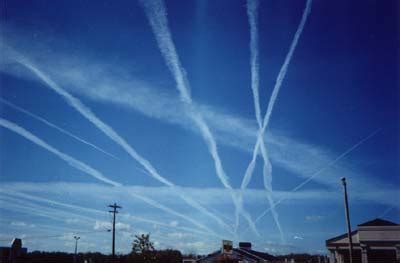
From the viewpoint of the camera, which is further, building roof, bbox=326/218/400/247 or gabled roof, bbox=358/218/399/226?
gabled roof, bbox=358/218/399/226

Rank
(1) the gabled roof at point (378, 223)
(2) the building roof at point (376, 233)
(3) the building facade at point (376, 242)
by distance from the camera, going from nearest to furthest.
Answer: (3) the building facade at point (376, 242)
(2) the building roof at point (376, 233)
(1) the gabled roof at point (378, 223)

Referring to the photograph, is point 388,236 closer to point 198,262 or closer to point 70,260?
point 198,262

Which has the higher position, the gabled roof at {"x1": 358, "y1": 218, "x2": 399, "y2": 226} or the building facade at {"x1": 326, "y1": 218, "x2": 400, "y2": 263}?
the gabled roof at {"x1": 358, "y1": 218, "x2": 399, "y2": 226}

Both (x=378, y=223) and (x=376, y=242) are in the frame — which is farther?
(x=378, y=223)

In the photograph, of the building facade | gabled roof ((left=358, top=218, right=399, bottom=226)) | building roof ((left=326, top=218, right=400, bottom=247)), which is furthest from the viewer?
gabled roof ((left=358, top=218, right=399, bottom=226))

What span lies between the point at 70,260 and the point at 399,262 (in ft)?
302

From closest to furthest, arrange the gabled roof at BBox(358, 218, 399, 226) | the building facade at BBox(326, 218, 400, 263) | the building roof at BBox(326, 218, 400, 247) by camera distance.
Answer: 1. the building facade at BBox(326, 218, 400, 263)
2. the building roof at BBox(326, 218, 400, 247)
3. the gabled roof at BBox(358, 218, 399, 226)

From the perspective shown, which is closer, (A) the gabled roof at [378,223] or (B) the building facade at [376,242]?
(B) the building facade at [376,242]

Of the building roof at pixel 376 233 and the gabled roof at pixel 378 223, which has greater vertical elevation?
the gabled roof at pixel 378 223

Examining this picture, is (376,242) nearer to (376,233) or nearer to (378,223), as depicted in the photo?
(376,233)

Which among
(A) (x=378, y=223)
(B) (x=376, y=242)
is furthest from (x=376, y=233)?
(A) (x=378, y=223)

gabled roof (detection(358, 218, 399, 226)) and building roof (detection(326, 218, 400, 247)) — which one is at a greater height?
gabled roof (detection(358, 218, 399, 226))

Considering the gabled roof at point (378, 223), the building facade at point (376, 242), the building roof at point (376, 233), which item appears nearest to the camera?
the building facade at point (376, 242)

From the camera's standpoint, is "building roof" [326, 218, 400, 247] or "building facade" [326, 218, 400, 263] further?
"building roof" [326, 218, 400, 247]
